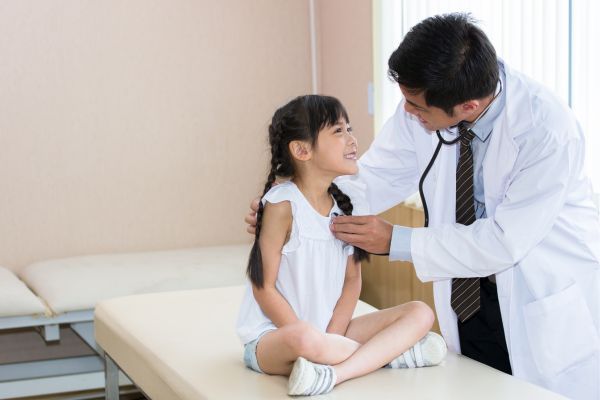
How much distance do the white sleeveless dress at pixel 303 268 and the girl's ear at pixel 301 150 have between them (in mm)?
72

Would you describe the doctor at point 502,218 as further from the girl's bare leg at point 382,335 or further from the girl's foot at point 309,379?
the girl's foot at point 309,379

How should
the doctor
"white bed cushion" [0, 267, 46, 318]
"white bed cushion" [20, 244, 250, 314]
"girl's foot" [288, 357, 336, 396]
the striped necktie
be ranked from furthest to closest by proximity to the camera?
1. "white bed cushion" [20, 244, 250, 314]
2. "white bed cushion" [0, 267, 46, 318]
3. the striped necktie
4. the doctor
5. "girl's foot" [288, 357, 336, 396]

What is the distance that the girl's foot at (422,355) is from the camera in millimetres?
2021

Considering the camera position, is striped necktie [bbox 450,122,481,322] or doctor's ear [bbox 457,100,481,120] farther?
striped necktie [bbox 450,122,481,322]

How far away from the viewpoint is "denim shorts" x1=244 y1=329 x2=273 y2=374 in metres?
1.99

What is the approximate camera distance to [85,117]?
12.4 ft

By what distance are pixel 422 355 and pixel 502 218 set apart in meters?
0.36

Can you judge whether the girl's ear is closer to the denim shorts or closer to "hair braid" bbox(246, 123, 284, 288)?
"hair braid" bbox(246, 123, 284, 288)

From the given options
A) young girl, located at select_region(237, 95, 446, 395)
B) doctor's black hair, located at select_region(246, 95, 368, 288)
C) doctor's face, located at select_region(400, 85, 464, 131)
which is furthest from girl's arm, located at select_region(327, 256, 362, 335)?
doctor's face, located at select_region(400, 85, 464, 131)

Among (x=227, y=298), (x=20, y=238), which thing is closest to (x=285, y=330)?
(x=227, y=298)

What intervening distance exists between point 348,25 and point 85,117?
1190 millimetres

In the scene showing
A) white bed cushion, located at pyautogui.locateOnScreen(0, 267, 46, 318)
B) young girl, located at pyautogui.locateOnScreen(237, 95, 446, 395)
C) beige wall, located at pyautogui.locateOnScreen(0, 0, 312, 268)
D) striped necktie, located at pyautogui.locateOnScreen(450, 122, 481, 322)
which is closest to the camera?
young girl, located at pyautogui.locateOnScreen(237, 95, 446, 395)

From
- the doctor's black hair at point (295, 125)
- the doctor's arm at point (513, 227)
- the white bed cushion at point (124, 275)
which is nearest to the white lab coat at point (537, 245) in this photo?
the doctor's arm at point (513, 227)

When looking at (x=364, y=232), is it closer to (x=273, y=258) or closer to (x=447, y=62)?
(x=273, y=258)
